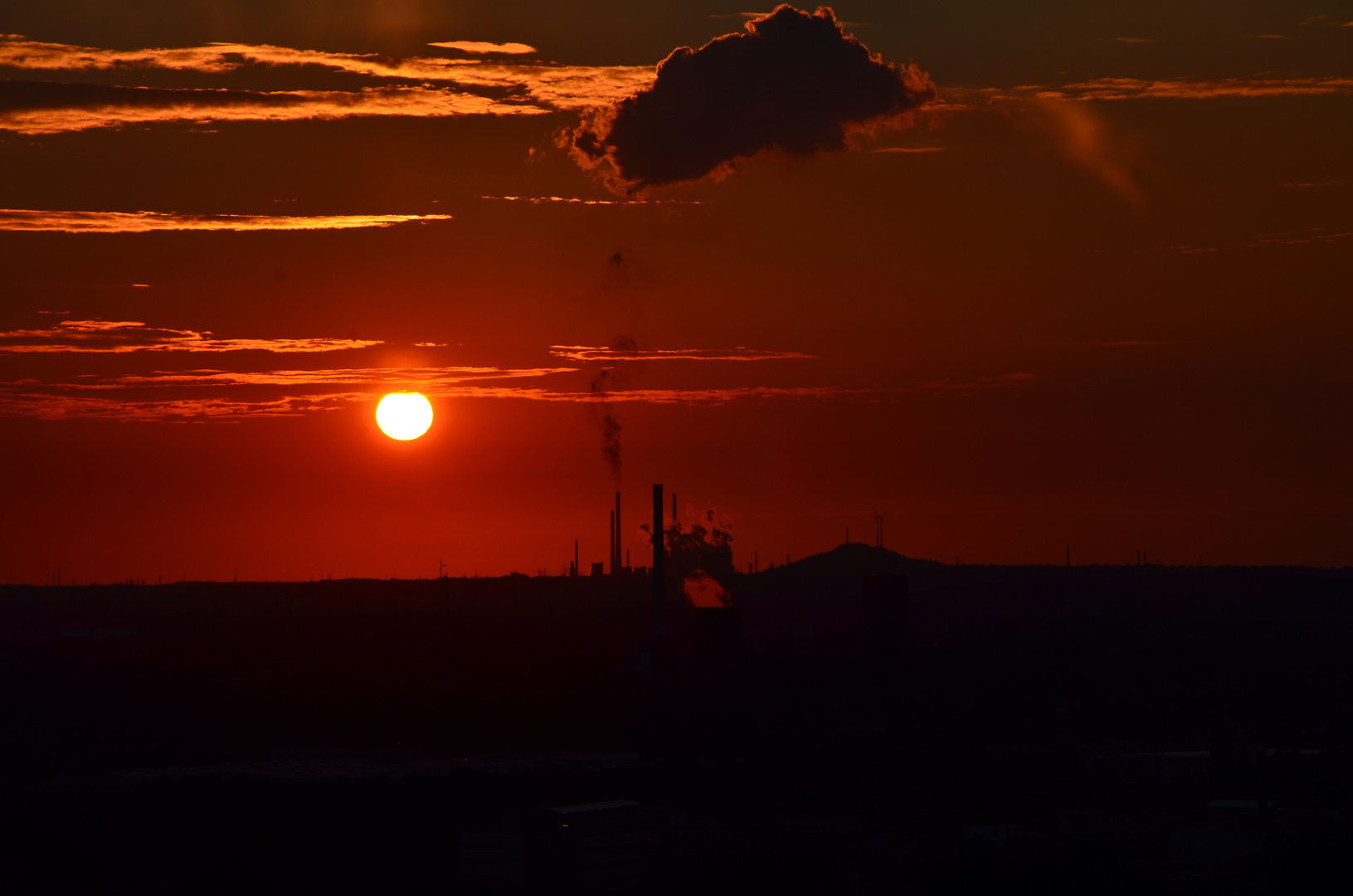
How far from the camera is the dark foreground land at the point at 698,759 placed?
48.9 metres

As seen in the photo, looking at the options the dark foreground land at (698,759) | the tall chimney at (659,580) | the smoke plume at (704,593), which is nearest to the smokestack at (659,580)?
the tall chimney at (659,580)

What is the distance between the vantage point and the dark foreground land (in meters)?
48.9

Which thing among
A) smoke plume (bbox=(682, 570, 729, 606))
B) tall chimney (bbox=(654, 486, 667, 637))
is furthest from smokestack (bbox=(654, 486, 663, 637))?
smoke plume (bbox=(682, 570, 729, 606))

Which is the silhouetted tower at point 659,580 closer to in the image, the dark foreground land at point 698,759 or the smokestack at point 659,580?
the smokestack at point 659,580

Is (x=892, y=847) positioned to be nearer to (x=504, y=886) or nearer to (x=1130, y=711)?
(x=504, y=886)

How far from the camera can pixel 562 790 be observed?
6438cm

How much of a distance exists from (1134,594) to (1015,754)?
82092 millimetres

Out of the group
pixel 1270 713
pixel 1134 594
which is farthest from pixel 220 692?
pixel 1134 594

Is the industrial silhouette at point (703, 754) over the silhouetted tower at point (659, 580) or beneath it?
beneath

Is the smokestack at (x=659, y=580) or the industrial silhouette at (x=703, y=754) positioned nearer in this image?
the industrial silhouette at (x=703, y=754)

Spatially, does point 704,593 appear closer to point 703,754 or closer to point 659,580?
point 659,580

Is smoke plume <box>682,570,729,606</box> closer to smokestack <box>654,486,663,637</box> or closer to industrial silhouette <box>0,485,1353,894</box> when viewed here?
industrial silhouette <box>0,485,1353,894</box>

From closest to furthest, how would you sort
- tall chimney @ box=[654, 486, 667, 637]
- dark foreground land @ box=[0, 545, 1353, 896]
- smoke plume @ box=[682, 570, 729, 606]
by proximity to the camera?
dark foreground land @ box=[0, 545, 1353, 896] < tall chimney @ box=[654, 486, 667, 637] < smoke plume @ box=[682, 570, 729, 606]

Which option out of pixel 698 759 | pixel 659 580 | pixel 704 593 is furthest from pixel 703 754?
pixel 704 593
